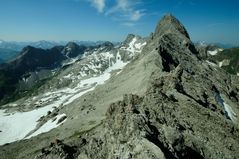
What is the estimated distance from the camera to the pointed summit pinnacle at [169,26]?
174375 mm

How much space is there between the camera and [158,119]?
43.8m

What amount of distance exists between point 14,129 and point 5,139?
49.9ft

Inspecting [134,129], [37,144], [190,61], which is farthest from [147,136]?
[190,61]

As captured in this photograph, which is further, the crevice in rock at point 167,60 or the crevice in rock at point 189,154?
the crevice in rock at point 167,60

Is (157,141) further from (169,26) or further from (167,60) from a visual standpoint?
(169,26)

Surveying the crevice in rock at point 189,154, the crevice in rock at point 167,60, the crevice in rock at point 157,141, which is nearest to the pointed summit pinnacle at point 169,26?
the crevice in rock at point 167,60

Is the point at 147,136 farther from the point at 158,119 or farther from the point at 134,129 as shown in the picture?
the point at 158,119

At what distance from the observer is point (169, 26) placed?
17850 centimetres

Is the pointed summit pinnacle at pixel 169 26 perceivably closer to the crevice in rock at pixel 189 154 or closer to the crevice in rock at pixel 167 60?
the crevice in rock at pixel 167 60

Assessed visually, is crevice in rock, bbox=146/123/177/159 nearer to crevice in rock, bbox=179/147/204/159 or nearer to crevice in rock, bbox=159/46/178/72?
crevice in rock, bbox=179/147/204/159

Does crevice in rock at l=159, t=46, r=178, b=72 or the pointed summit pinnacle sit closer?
crevice in rock at l=159, t=46, r=178, b=72

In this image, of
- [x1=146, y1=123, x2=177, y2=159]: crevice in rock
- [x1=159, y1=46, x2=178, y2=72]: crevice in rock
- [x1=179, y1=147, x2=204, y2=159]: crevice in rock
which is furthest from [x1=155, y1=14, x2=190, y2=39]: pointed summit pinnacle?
[x1=146, y1=123, x2=177, y2=159]: crevice in rock

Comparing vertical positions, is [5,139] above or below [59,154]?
below

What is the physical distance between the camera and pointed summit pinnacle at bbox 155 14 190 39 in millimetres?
174375
